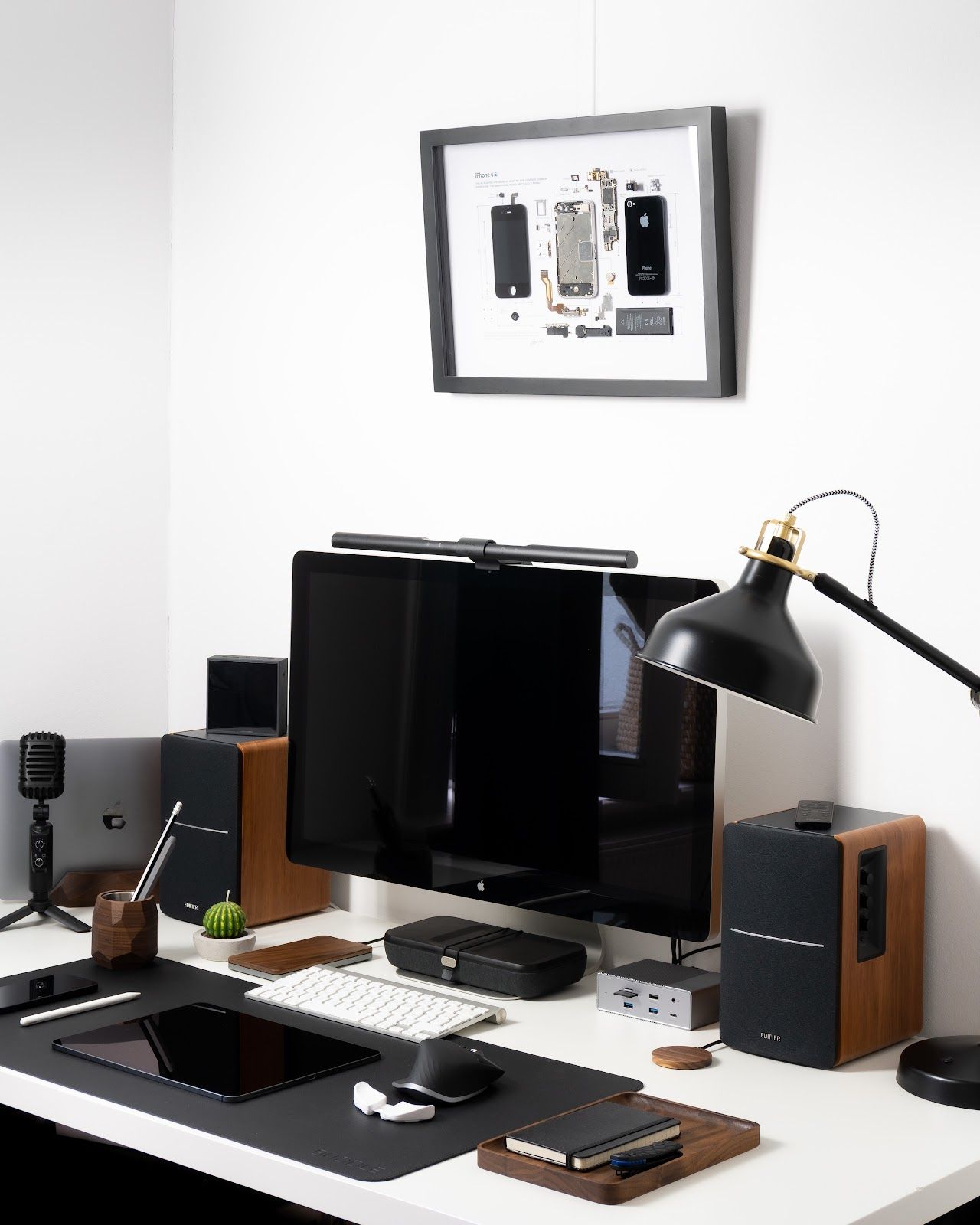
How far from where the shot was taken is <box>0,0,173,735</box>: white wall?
2334mm

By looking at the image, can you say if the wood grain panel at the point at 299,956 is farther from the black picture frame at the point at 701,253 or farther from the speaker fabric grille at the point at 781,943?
the black picture frame at the point at 701,253

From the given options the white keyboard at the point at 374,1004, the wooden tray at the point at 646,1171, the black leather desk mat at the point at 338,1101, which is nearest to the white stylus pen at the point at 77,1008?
the black leather desk mat at the point at 338,1101

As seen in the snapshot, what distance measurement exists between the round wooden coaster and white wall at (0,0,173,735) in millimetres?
1186

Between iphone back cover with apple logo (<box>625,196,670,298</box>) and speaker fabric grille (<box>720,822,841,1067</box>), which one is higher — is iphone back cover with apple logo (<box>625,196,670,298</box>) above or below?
above

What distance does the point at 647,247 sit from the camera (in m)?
1.91

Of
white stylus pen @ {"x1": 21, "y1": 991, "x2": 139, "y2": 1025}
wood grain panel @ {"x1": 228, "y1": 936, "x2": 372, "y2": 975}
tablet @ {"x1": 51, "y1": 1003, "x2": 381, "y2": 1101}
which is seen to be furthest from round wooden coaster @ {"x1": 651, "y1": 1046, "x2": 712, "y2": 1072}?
white stylus pen @ {"x1": 21, "y1": 991, "x2": 139, "y2": 1025}

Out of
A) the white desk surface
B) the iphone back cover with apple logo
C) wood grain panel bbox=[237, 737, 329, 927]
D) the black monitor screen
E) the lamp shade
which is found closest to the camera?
the white desk surface

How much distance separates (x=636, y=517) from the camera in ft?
6.52

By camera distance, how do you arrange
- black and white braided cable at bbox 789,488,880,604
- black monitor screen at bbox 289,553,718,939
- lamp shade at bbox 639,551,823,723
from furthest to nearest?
1. black monitor screen at bbox 289,553,718,939
2. black and white braided cable at bbox 789,488,880,604
3. lamp shade at bbox 639,551,823,723

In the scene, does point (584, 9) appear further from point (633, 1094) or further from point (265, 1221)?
point (265, 1221)

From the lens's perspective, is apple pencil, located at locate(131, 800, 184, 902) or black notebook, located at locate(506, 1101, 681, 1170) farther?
apple pencil, located at locate(131, 800, 184, 902)

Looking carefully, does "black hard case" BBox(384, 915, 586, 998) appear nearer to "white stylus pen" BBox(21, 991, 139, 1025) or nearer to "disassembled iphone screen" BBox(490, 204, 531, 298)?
"white stylus pen" BBox(21, 991, 139, 1025)

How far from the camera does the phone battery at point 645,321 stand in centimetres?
191

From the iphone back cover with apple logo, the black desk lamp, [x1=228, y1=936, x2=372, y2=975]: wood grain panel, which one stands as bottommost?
[x1=228, y1=936, x2=372, y2=975]: wood grain panel
